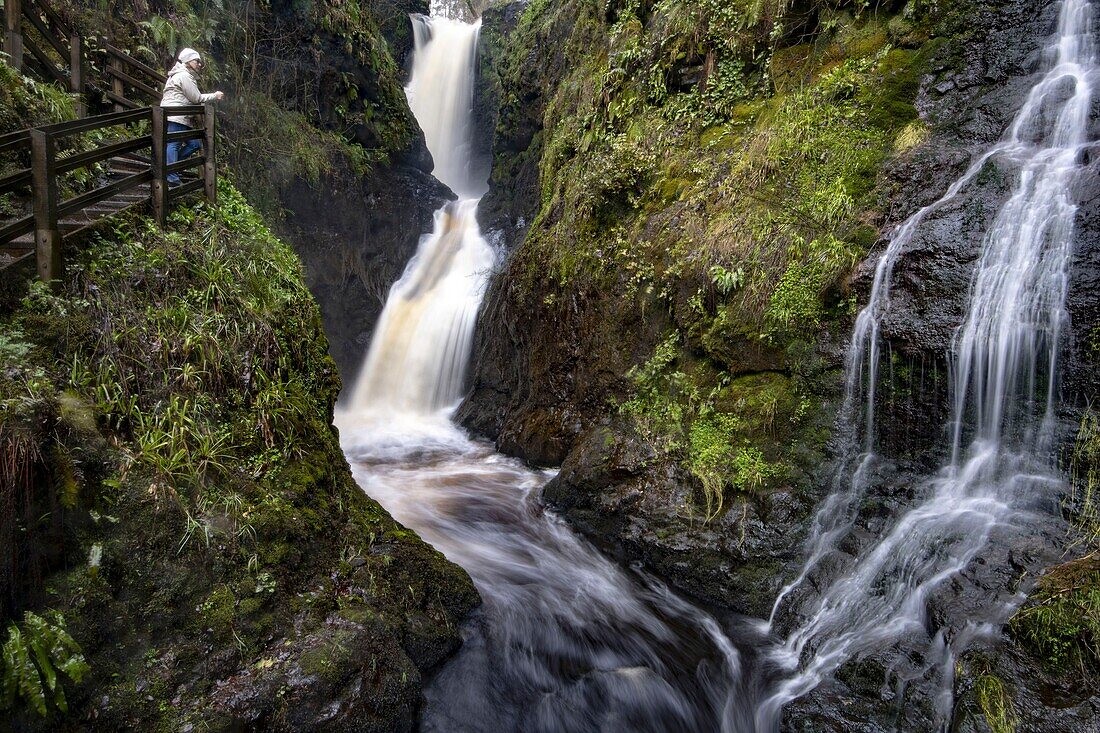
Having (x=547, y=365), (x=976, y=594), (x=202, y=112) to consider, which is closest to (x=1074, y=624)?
(x=976, y=594)

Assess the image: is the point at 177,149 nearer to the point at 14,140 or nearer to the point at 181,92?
the point at 181,92

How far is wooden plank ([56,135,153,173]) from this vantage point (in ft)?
13.1

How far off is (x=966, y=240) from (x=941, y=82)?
2.23 meters

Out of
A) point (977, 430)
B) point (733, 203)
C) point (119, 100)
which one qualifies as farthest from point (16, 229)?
point (977, 430)

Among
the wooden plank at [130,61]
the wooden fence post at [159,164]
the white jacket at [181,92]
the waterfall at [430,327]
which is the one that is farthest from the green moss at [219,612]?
the waterfall at [430,327]

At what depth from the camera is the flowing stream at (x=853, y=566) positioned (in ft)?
13.7

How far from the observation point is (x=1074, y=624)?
329cm

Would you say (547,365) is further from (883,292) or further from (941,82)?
(941,82)

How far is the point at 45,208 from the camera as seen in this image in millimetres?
3848

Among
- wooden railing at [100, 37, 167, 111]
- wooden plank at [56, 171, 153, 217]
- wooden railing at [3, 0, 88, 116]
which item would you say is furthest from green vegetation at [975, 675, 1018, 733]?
wooden railing at [100, 37, 167, 111]

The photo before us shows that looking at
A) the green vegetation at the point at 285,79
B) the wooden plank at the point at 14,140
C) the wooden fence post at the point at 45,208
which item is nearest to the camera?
the wooden plank at the point at 14,140

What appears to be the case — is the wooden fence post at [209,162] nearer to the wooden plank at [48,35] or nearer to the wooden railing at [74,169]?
the wooden railing at [74,169]

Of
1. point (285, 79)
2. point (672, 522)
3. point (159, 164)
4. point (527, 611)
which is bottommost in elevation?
point (527, 611)

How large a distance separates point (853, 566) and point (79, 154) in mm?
6876
